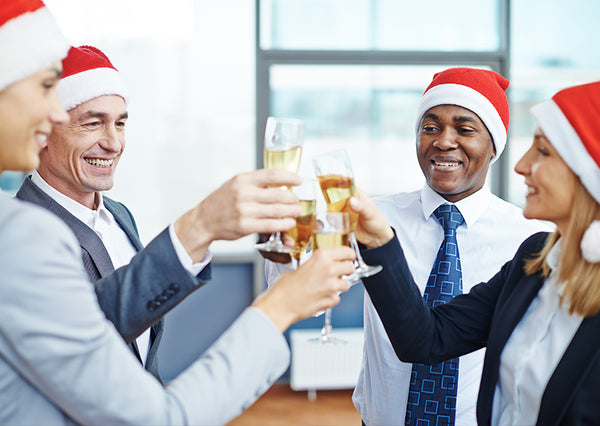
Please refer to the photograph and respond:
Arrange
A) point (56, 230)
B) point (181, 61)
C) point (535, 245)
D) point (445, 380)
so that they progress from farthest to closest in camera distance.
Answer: point (181, 61) < point (445, 380) < point (535, 245) < point (56, 230)

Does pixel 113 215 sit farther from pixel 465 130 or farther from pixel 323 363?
pixel 323 363

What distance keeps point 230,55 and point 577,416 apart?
4.10 meters

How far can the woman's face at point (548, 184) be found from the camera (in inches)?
53.8

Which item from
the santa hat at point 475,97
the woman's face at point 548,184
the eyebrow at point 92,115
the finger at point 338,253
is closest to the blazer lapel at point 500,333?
the woman's face at point 548,184

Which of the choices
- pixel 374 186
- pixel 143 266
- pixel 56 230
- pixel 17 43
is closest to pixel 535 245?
pixel 143 266

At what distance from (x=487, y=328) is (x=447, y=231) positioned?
1.45 feet

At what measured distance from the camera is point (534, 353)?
1321mm

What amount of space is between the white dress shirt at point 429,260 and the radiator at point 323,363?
2.55 metres

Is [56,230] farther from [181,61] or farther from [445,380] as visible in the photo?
[181,61]

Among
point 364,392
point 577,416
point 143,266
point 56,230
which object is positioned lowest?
point 364,392

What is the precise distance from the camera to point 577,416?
118 cm

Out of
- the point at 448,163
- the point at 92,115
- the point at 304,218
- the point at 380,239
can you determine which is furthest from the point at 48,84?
the point at 448,163

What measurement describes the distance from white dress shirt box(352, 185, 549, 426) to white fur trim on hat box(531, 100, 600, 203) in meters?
0.69

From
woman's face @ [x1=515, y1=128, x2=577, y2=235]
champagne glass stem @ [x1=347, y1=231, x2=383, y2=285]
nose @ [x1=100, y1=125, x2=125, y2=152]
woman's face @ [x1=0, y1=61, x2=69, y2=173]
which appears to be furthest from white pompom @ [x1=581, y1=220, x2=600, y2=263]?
nose @ [x1=100, y1=125, x2=125, y2=152]
